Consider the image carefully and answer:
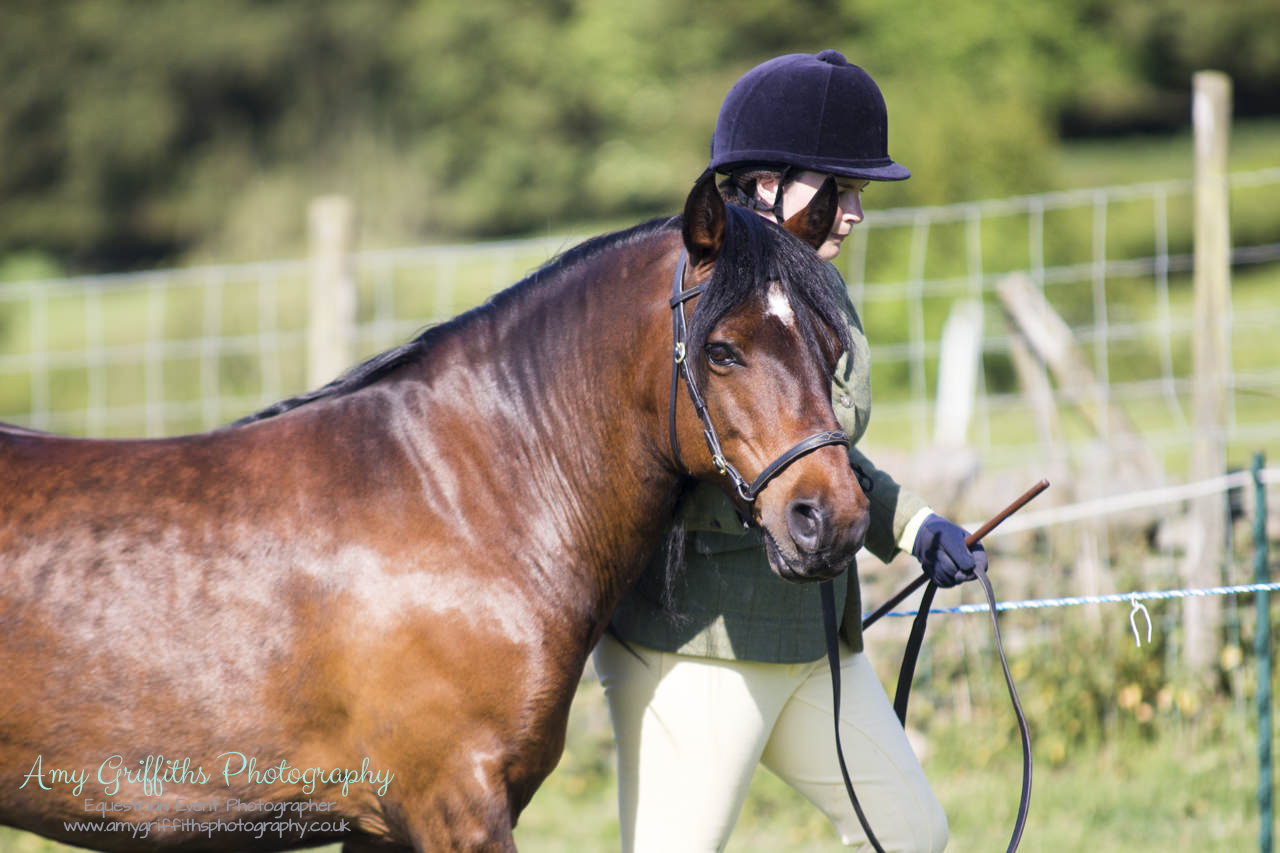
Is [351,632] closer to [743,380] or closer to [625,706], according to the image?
[625,706]

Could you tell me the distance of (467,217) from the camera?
3028cm

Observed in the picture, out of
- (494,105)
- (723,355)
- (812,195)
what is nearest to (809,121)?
(812,195)

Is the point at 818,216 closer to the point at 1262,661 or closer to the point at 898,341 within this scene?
the point at 1262,661

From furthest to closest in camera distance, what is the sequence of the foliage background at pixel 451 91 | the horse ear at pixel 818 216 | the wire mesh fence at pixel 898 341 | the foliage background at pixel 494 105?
the foliage background at pixel 451 91 → the foliage background at pixel 494 105 → the wire mesh fence at pixel 898 341 → the horse ear at pixel 818 216

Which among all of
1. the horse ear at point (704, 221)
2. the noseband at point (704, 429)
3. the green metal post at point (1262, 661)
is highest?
the horse ear at point (704, 221)

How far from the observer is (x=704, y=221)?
2.05m

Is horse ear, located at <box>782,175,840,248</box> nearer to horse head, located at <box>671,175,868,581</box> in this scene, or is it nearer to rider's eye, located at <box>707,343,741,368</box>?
horse head, located at <box>671,175,868,581</box>

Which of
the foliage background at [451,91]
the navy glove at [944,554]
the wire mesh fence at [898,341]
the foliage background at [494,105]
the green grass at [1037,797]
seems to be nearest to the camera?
the navy glove at [944,554]

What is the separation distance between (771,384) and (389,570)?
758mm

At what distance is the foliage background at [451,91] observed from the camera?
27078 mm

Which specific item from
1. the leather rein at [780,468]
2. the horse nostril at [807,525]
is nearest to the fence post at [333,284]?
the leather rein at [780,468]

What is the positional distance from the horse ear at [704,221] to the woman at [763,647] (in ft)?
0.80

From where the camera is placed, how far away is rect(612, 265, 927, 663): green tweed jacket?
2.27 meters

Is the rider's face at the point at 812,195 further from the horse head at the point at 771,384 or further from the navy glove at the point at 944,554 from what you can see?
the navy glove at the point at 944,554
